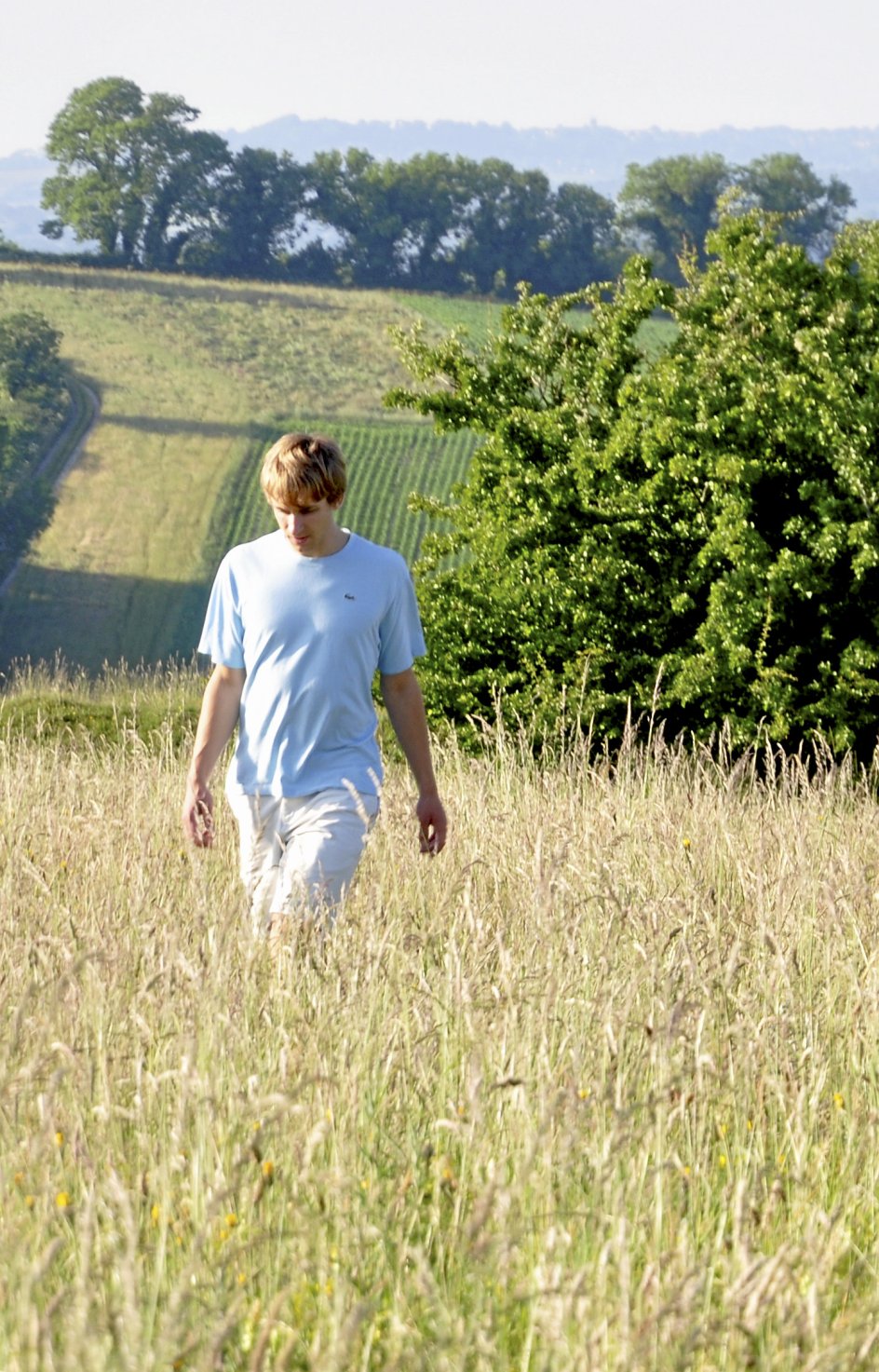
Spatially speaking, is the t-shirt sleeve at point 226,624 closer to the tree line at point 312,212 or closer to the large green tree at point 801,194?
the tree line at point 312,212

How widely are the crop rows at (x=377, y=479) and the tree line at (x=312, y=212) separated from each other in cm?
2691

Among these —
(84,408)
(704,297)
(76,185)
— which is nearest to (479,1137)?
(704,297)

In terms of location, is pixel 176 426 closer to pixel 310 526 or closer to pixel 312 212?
pixel 312 212

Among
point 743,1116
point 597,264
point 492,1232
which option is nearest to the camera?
point 492,1232

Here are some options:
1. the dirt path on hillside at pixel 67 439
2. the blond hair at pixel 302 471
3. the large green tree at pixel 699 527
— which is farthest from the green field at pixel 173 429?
the blond hair at pixel 302 471

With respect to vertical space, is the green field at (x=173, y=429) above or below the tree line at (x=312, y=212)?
below

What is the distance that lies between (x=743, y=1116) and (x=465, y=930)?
1.22 m

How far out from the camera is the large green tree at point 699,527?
10781mm

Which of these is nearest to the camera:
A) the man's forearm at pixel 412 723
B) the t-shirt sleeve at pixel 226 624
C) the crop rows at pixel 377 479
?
the t-shirt sleeve at pixel 226 624

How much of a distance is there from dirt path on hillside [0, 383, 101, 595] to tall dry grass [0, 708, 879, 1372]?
4519cm

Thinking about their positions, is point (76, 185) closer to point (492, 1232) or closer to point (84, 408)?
point (84, 408)

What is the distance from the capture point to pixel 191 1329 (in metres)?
2.28

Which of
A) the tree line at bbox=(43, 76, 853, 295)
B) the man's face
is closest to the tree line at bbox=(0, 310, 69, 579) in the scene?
the tree line at bbox=(43, 76, 853, 295)

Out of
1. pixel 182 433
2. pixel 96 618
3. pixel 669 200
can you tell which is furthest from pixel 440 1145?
pixel 669 200
